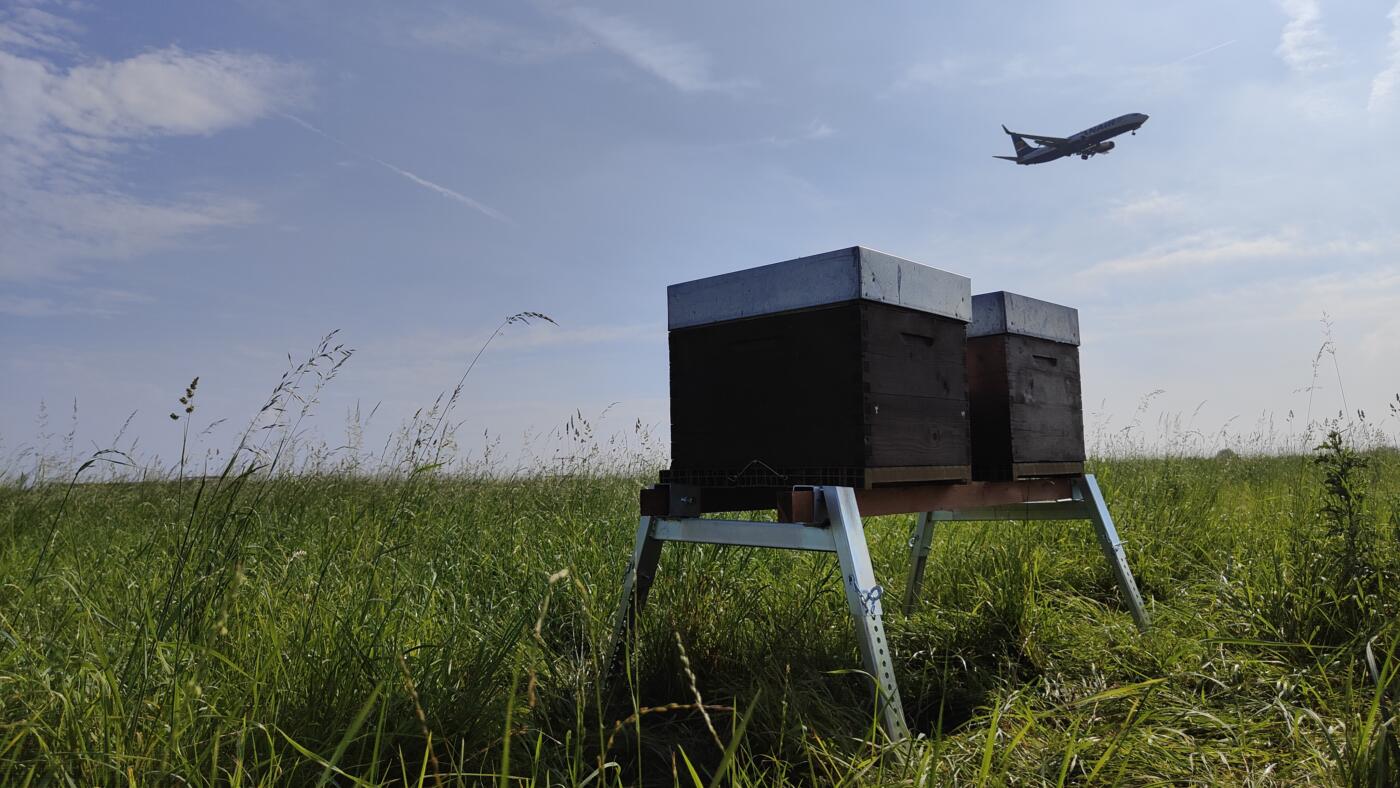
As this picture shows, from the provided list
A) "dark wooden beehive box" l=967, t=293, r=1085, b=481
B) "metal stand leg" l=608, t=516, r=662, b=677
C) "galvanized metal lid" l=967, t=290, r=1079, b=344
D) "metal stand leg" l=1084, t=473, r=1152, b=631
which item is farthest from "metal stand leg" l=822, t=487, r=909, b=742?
"metal stand leg" l=1084, t=473, r=1152, b=631

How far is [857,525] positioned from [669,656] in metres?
1.09

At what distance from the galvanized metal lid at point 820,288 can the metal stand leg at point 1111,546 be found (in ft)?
5.16

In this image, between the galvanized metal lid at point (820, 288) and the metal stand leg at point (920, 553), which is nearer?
the galvanized metal lid at point (820, 288)

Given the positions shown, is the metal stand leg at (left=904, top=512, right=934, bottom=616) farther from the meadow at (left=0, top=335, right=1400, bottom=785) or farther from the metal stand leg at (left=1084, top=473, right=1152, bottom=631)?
the metal stand leg at (left=1084, top=473, right=1152, bottom=631)

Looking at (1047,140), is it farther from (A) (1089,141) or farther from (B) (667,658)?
(B) (667,658)

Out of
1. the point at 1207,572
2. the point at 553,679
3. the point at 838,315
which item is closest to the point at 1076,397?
the point at 1207,572

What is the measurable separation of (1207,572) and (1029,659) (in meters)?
2.27

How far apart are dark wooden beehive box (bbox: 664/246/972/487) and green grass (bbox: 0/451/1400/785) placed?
765 millimetres

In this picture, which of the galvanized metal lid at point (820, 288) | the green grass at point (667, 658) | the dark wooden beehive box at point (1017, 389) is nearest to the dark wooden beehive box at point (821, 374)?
the galvanized metal lid at point (820, 288)

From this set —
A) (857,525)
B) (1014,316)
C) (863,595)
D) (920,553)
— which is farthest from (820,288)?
(920,553)

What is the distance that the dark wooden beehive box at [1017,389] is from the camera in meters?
3.96

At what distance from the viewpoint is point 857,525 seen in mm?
2783

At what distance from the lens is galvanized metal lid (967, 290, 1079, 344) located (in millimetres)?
3969

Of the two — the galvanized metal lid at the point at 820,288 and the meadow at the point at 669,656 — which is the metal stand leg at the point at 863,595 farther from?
the galvanized metal lid at the point at 820,288
